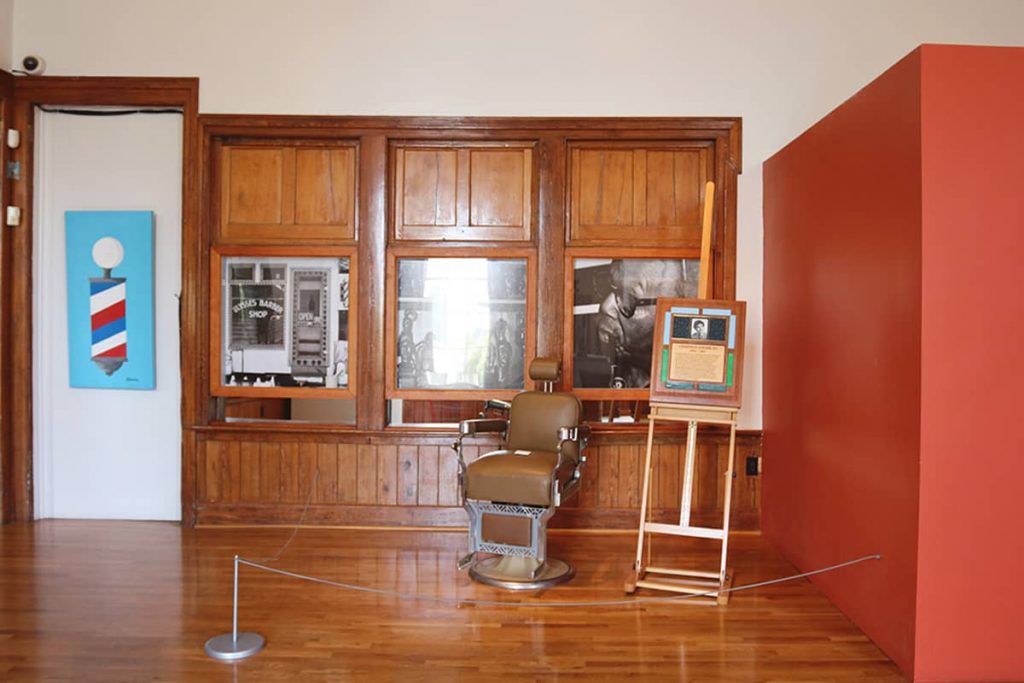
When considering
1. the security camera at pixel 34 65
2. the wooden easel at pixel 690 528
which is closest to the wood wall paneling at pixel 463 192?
the wooden easel at pixel 690 528

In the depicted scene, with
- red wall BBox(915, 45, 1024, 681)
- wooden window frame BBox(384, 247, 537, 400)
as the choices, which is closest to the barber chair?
wooden window frame BBox(384, 247, 537, 400)

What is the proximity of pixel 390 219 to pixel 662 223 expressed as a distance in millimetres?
1853

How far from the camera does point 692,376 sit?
4.14 metres

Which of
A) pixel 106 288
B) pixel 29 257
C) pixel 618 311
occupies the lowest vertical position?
pixel 618 311

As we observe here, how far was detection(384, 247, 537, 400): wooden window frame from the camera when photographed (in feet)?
16.9

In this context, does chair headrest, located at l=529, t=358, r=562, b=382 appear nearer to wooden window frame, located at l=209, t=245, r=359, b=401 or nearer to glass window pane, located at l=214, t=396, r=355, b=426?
wooden window frame, located at l=209, t=245, r=359, b=401

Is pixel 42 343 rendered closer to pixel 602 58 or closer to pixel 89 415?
pixel 89 415

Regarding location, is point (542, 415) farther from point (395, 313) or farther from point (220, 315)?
point (220, 315)

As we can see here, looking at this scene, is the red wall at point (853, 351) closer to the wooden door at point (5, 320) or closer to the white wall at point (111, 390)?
the white wall at point (111, 390)

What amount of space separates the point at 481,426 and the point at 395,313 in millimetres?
1169

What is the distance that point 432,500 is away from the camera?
5141mm

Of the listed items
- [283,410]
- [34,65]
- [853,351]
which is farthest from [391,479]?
[34,65]

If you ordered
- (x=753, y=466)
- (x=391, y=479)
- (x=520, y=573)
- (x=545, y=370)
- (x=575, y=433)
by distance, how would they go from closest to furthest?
(x=520, y=573), (x=575, y=433), (x=545, y=370), (x=753, y=466), (x=391, y=479)

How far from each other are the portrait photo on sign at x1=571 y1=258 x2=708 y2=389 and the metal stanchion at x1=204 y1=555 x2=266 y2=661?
2.67 metres
